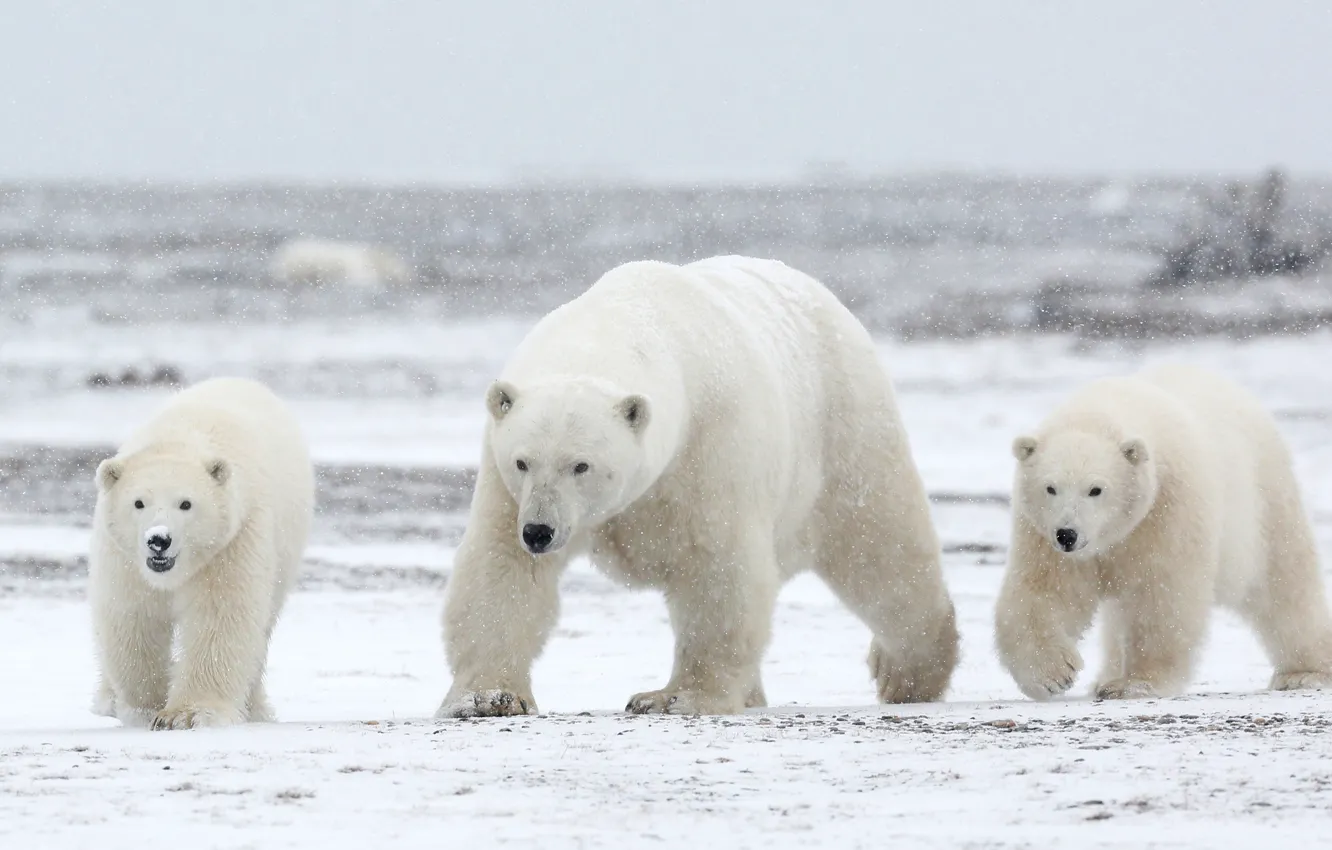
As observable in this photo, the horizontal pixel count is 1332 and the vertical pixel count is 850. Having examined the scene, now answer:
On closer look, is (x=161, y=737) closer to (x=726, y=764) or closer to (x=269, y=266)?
(x=726, y=764)

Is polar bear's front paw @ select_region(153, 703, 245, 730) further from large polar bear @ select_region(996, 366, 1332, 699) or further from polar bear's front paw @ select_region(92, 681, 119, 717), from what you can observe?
large polar bear @ select_region(996, 366, 1332, 699)

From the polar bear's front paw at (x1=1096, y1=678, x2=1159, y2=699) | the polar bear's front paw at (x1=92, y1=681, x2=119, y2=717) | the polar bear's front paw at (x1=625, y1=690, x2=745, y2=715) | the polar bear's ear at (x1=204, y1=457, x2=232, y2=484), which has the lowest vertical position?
the polar bear's front paw at (x1=1096, y1=678, x2=1159, y2=699)

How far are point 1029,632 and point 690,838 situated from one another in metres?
3.29

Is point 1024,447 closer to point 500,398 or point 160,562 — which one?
point 500,398

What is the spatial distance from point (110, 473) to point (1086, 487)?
10.5 ft

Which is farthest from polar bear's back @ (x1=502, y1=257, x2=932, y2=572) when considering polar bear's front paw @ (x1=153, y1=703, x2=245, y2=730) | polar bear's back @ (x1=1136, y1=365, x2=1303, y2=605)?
polar bear's front paw @ (x1=153, y1=703, x2=245, y2=730)

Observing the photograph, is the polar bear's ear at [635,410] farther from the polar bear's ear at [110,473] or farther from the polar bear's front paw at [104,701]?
the polar bear's front paw at [104,701]


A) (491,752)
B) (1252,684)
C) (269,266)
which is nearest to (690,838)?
(491,752)

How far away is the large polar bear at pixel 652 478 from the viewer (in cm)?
497

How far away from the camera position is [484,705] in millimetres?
5238

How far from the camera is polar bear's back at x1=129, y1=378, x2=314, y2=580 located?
586 cm

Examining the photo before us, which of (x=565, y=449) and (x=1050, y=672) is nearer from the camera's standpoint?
(x=565, y=449)

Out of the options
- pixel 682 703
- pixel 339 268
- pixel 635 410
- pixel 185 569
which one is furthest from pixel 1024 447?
pixel 339 268

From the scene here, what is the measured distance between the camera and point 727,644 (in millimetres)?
5430
